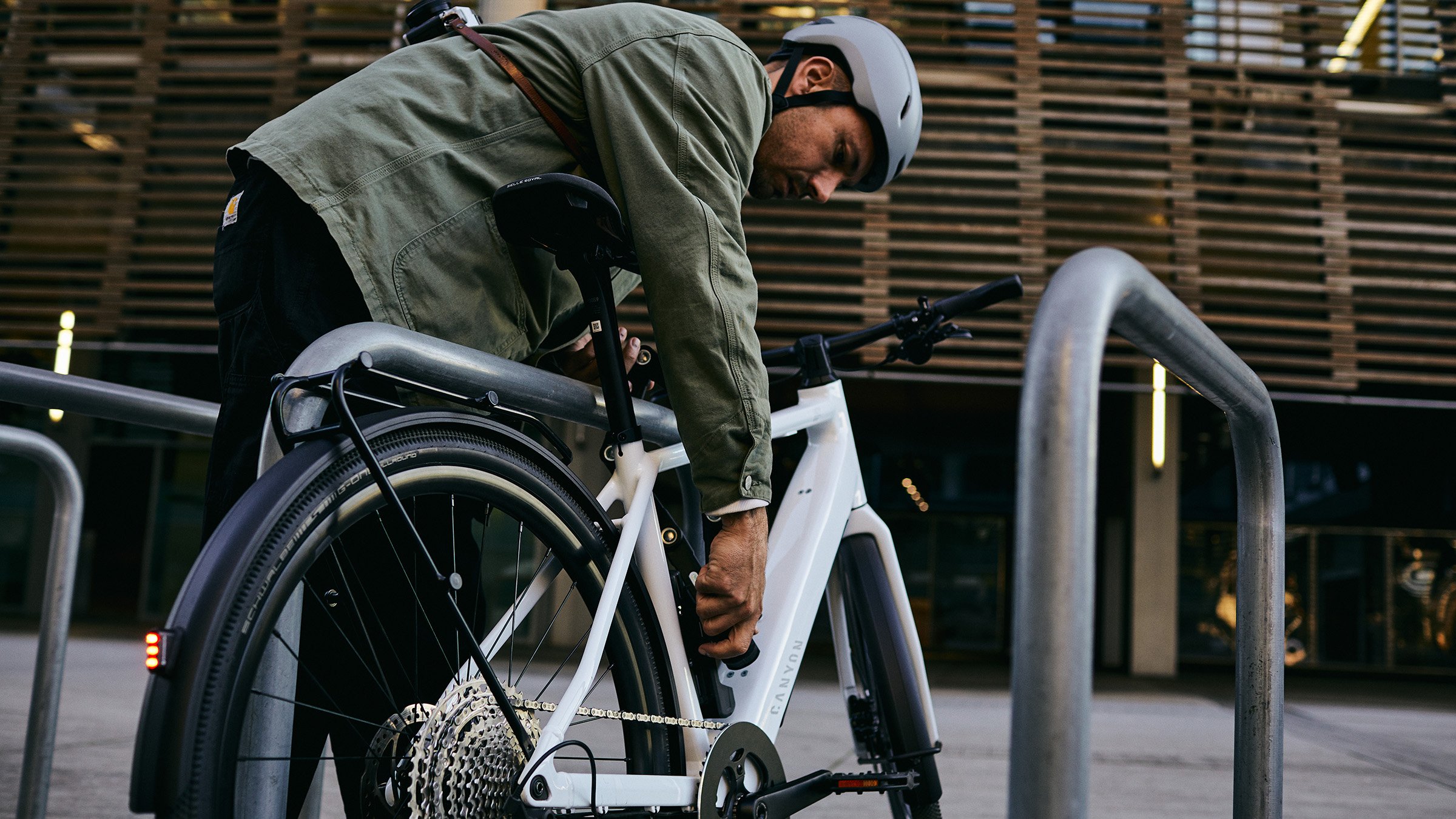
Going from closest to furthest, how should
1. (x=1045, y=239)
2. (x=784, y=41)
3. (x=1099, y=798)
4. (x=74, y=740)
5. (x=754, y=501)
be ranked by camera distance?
1. (x=754, y=501)
2. (x=784, y=41)
3. (x=1099, y=798)
4. (x=74, y=740)
5. (x=1045, y=239)

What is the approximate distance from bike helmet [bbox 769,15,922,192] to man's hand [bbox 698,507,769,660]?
2.55ft

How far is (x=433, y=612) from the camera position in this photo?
148cm

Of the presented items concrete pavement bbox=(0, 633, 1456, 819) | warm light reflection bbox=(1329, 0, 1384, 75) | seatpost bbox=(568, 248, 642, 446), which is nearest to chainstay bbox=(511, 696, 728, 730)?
seatpost bbox=(568, 248, 642, 446)

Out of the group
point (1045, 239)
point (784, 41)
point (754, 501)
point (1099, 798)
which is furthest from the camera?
point (1045, 239)

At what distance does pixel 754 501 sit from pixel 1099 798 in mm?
2735

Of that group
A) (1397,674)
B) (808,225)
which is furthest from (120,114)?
(1397,674)

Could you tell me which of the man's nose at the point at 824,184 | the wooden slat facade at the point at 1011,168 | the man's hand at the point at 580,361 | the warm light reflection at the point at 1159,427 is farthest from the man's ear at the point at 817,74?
the warm light reflection at the point at 1159,427

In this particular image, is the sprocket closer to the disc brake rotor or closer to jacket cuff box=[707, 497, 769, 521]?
the disc brake rotor

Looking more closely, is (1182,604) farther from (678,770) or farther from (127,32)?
(678,770)

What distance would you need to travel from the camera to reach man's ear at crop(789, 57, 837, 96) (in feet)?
6.08

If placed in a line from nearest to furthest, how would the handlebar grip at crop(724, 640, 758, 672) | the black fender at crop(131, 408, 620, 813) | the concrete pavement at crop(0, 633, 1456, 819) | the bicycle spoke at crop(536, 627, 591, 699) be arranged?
the black fender at crop(131, 408, 620, 813), the bicycle spoke at crop(536, 627, 591, 699), the handlebar grip at crop(724, 640, 758, 672), the concrete pavement at crop(0, 633, 1456, 819)

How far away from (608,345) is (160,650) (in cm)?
70

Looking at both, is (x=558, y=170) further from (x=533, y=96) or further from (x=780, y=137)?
(x=780, y=137)

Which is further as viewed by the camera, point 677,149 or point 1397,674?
point 1397,674
